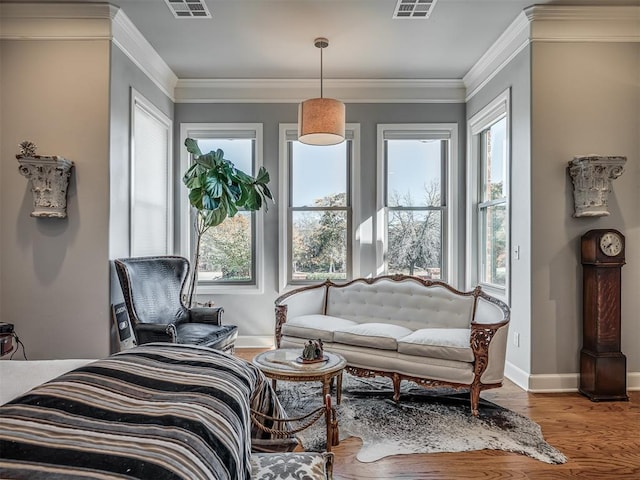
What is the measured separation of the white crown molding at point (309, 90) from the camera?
16.5 ft

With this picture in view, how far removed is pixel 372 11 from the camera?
3.55 m

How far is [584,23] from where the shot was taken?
3604mm

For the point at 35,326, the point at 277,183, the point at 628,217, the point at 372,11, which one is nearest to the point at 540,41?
the point at 372,11

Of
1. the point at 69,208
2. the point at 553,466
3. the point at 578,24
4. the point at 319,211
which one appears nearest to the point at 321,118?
the point at 319,211

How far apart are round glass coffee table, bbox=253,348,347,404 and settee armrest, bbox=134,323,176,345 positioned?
762mm

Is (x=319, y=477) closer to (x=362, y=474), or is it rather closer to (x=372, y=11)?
(x=362, y=474)

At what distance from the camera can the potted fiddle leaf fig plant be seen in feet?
14.1

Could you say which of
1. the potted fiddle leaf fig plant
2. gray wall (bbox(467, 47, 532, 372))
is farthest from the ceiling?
the potted fiddle leaf fig plant

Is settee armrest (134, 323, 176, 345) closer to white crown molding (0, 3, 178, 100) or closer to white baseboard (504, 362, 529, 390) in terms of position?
white crown molding (0, 3, 178, 100)

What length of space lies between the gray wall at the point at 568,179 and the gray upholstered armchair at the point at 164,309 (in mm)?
2830

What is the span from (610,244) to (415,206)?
7.29ft

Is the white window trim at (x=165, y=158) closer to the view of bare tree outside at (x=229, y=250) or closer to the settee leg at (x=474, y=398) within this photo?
the view of bare tree outside at (x=229, y=250)

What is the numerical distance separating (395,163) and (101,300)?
3.58m

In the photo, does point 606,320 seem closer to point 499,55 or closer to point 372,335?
point 372,335
